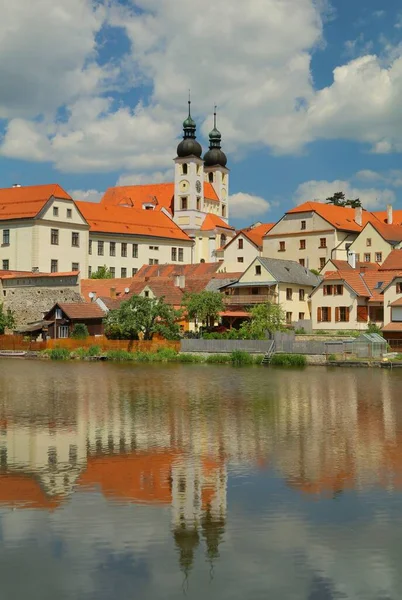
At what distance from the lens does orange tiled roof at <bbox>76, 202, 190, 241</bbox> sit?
105 m

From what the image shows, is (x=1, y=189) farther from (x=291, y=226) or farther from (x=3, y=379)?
(x=3, y=379)

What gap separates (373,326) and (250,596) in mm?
51615

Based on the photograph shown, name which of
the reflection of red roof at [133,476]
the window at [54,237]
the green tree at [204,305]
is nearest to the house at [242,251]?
the window at [54,237]

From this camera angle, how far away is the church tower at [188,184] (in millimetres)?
121562

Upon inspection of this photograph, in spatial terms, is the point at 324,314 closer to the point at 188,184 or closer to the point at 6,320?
the point at 6,320

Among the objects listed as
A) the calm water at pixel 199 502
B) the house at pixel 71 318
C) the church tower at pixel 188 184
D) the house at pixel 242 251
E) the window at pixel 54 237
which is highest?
the church tower at pixel 188 184

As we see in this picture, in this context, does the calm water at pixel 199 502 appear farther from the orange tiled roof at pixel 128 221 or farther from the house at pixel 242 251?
the orange tiled roof at pixel 128 221

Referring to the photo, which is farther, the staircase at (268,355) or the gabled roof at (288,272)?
the gabled roof at (288,272)

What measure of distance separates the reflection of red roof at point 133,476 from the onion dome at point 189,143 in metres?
107

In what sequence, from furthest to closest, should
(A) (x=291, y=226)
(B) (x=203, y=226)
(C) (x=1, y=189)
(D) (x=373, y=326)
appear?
1. (B) (x=203, y=226)
2. (C) (x=1, y=189)
3. (A) (x=291, y=226)
4. (D) (x=373, y=326)

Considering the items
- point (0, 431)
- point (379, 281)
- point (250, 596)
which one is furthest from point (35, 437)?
point (379, 281)

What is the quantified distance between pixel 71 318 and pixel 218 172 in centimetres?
7121

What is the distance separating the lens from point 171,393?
35.9m

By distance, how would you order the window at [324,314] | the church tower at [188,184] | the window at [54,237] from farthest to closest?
the church tower at [188,184], the window at [54,237], the window at [324,314]
